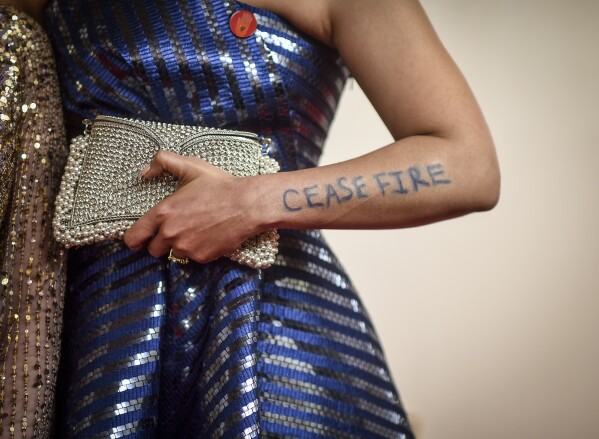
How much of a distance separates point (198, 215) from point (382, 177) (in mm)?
191

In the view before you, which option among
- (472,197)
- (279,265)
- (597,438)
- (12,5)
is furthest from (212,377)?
(597,438)

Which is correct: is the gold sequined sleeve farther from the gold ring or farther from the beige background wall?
the beige background wall

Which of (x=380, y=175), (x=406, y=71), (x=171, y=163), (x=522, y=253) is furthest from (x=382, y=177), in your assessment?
(x=522, y=253)

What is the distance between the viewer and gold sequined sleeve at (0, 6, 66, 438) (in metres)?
0.67

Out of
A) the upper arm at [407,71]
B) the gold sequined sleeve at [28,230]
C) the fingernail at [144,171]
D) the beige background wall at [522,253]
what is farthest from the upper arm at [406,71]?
the beige background wall at [522,253]

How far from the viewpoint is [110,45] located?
2.34 feet

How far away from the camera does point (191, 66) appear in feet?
2.29

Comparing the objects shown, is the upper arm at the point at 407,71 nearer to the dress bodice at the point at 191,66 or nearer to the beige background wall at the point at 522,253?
the dress bodice at the point at 191,66

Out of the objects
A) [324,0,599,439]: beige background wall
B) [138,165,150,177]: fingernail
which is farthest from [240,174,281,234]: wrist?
[324,0,599,439]: beige background wall

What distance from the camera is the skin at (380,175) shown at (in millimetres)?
634

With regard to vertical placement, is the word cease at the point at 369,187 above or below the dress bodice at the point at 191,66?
below

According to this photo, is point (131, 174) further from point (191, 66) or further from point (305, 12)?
point (305, 12)

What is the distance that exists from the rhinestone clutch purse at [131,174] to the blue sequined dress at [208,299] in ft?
0.13

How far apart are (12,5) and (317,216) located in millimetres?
465
